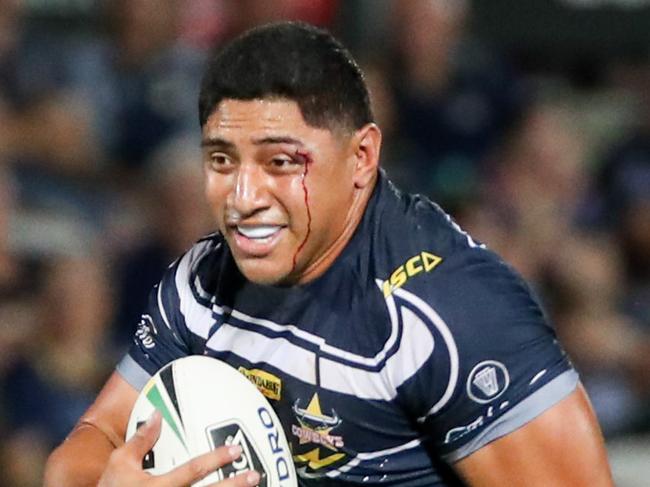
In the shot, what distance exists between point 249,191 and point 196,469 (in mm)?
515

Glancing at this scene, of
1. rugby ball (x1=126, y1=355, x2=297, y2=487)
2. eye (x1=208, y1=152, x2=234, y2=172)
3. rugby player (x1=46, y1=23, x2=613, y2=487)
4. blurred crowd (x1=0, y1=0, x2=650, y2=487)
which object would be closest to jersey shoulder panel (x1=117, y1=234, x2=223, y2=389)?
Answer: rugby player (x1=46, y1=23, x2=613, y2=487)

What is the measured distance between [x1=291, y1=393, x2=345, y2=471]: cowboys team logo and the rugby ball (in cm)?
6

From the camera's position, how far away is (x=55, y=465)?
10.4 feet

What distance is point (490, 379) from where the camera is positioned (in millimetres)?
2660

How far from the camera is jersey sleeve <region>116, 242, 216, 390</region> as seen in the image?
10.3 ft

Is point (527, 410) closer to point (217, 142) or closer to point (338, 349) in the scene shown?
point (338, 349)

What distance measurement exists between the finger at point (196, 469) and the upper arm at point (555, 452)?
485mm

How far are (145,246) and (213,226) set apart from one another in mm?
257

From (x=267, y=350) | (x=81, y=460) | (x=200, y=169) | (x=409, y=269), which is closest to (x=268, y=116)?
(x=409, y=269)

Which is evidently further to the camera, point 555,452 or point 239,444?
point 239,444

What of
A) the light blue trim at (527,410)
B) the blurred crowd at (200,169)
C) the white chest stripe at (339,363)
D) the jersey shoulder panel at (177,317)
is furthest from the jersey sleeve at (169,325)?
the blurred crowd at (200,169)

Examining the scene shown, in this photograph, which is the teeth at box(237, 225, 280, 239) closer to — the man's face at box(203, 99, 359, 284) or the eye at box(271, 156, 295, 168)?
the man's face at box(203, 99, 359, 284)

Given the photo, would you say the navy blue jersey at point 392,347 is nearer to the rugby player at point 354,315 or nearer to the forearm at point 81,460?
the rugby player at point 354,315

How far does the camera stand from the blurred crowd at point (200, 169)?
5.32 meters
